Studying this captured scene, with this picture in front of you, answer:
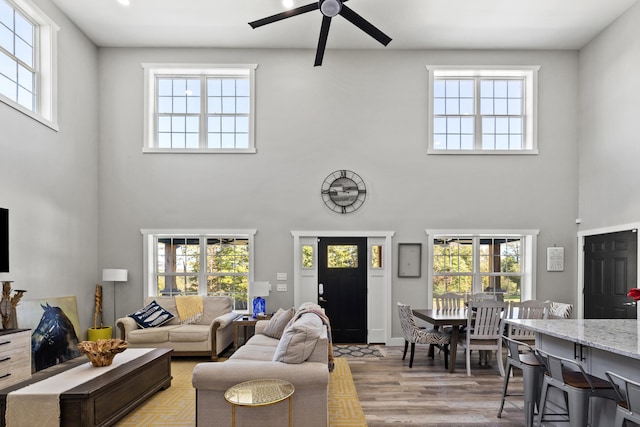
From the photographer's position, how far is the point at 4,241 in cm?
530

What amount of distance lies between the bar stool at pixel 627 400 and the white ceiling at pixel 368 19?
18.9ft

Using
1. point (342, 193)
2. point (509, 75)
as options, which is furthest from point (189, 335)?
point (509, 75)

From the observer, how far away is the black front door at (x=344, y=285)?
806 centimetres

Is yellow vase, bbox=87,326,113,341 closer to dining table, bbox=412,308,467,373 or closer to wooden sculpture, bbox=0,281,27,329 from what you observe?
wooden sculpture, bbox=0,281,27,329

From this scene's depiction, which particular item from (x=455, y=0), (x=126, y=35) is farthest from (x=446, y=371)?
(x=126, y=35)

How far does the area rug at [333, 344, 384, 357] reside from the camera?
7203 mm

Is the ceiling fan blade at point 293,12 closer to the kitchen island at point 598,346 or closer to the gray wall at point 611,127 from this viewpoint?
the kitchen island at point 598,346

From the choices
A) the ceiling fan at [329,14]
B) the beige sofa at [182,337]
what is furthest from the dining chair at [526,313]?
the beige sofa at [182,337]

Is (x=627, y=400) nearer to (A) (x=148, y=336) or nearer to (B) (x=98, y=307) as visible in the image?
(A) (x=148, y=336)

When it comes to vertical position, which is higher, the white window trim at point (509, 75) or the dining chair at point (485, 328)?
the white window trim at point (509, 75)

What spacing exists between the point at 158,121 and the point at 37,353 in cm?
426

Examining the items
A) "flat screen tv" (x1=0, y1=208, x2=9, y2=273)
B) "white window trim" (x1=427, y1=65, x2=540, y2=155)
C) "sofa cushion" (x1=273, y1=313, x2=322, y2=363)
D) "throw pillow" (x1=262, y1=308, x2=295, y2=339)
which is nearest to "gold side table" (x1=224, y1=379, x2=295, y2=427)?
"sofa cushion" (x1=273, y1=313, x2=322, y2=363)

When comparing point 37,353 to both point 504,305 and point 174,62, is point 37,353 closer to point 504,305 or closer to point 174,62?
point 174,62

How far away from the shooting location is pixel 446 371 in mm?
6160
